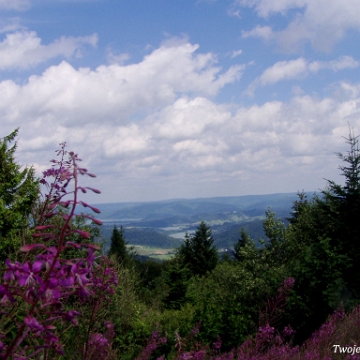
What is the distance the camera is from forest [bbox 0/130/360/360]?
1.32 metres

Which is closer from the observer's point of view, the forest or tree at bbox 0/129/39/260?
the forest

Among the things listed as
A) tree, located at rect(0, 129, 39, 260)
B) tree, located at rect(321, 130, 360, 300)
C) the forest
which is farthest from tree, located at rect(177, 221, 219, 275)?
tree, located at rect(321, 130, 360, 300)

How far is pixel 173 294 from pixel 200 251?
49.2 ft

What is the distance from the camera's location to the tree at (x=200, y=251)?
1521 inches

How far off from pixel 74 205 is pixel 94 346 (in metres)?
2.11

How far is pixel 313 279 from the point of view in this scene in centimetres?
1130

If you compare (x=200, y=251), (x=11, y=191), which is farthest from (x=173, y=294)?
(x=200, y=251)

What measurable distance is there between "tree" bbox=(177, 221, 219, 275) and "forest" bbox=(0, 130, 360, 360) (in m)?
7.65

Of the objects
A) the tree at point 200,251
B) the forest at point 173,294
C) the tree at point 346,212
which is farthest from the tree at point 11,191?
the tree at point 200,251

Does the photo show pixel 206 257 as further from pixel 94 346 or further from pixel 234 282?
pixel 94 346

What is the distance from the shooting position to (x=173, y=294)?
24.0m

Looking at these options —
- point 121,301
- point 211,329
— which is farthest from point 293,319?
point 121,301

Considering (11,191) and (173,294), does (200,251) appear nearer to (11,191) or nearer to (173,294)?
(173,294)

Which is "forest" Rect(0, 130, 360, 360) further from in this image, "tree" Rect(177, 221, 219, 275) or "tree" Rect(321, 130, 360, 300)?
"tree" Rect(177, 221, 219, 275)
